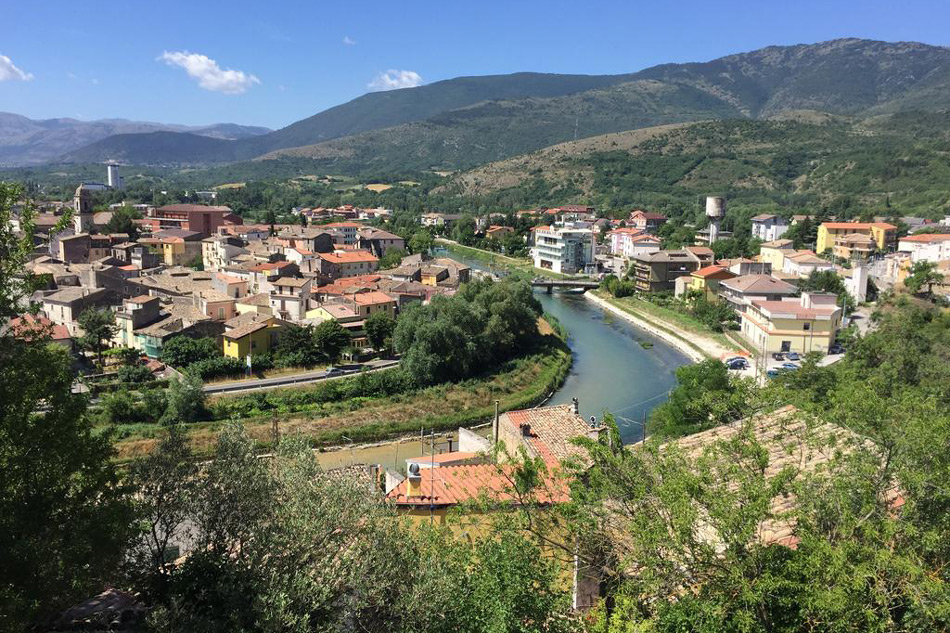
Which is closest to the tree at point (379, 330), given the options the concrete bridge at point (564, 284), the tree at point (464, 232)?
the concrete bridge at point (564, 284)

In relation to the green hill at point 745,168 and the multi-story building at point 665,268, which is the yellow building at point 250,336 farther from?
the green hill at point 745,168

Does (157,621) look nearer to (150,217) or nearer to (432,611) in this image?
(432,611)

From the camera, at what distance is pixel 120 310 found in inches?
845

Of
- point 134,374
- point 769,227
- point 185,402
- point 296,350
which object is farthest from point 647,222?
point 185,402

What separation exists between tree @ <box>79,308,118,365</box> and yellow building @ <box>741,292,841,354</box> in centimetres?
2053

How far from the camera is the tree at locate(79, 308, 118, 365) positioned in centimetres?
1967

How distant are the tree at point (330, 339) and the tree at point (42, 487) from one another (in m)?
15.5

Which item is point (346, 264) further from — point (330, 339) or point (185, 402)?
point (185, 402)

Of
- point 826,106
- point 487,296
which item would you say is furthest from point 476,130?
point 487,296

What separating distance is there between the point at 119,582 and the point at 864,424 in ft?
19.6

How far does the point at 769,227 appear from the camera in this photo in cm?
4878

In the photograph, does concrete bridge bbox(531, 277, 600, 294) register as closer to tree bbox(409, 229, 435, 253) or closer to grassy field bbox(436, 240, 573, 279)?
grassy field bbox(436, 240, 573, 279)

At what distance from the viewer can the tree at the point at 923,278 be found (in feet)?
87.6

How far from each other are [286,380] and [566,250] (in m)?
28.2
